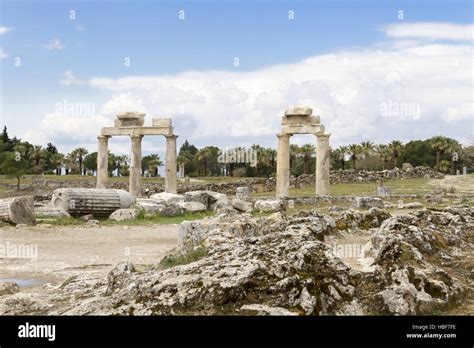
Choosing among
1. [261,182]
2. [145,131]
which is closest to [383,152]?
[261,182]

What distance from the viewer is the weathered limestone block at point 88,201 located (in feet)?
83.1

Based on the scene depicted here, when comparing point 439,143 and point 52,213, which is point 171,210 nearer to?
point 52,213

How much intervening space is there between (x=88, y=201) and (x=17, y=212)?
370 cm

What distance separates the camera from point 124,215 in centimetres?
2516

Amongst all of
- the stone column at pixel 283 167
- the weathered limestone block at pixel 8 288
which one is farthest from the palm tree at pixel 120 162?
the weathered limestone block at pixel 8 288

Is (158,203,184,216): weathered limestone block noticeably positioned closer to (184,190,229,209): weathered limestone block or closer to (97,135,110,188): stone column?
(184,190,229,209): weathered limestone block

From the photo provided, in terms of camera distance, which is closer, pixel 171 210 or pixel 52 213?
pixel 52 213

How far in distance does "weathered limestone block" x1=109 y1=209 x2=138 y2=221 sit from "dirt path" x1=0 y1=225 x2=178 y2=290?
8.06 ft

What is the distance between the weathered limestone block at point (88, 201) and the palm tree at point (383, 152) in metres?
54.6

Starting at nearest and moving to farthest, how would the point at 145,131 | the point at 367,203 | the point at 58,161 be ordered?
the point at 367,203 → the point at 145,131 → the point at 58,161

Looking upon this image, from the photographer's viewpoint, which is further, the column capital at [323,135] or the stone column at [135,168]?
the stone column at [135,168]

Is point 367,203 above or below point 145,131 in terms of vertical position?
below
